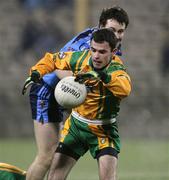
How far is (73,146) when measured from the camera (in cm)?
866

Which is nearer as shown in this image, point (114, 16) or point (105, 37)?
point (105, 37)

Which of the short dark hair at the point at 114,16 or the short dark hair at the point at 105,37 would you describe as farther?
the short dark hair at the point at 114,16

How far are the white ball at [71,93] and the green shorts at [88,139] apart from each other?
49 cm

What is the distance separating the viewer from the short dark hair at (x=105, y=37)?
8.30 meters

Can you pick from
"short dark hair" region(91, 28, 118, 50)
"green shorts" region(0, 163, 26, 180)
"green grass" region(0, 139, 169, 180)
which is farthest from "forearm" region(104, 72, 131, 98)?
"green grass" region(0, 139, 169, 180)

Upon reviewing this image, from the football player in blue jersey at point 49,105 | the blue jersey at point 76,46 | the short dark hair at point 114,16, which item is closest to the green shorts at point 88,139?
the football player in blue jersey at point 49,105

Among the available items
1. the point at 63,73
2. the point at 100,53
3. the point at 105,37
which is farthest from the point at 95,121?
the point at 105,37

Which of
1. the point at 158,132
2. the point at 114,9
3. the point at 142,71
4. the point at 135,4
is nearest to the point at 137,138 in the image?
the point at 158,132

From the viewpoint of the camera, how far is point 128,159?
1377cm

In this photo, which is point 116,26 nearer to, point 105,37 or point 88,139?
point 105,37

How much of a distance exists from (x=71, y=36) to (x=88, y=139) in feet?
32.1

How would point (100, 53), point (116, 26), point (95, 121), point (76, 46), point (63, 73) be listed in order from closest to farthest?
point (100, 53), point (95, 121), point (63, 73), point (116, 26), point (76, 46)

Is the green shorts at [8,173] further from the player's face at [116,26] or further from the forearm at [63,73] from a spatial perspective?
the player's face at [116,26]

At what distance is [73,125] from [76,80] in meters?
0.70
